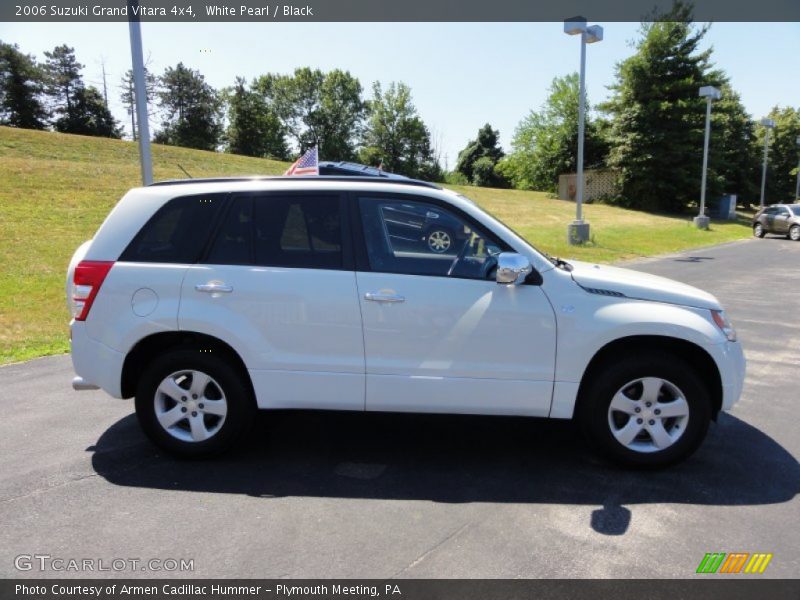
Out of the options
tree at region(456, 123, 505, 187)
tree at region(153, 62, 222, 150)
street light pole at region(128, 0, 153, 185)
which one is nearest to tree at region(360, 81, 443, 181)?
tree at region(456, 123, 505, 187)

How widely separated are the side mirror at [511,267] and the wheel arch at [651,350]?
74 cm

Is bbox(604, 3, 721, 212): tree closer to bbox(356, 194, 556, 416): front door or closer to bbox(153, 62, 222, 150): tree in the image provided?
bbox(356, 194, 556, 416): front door

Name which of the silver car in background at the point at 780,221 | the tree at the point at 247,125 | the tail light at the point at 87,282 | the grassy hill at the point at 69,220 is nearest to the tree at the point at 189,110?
the tree at the point at 247,125

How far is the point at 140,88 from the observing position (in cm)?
809

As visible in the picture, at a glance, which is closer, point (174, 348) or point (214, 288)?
point (214, 288)

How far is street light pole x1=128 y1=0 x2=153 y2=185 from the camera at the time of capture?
7637 millimetres

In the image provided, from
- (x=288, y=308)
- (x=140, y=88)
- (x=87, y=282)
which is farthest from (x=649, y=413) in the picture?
(x=140, y=88)

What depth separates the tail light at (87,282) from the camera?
392 cm

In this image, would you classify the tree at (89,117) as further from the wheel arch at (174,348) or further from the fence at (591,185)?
the wheel arch at (174,348)

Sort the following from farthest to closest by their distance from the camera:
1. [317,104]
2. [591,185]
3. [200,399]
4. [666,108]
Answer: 1. [317,104]
2. [591,185]
3. [666,108]
4. [200,399]

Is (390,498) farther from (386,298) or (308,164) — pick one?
(308,164)

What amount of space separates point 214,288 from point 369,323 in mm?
1067

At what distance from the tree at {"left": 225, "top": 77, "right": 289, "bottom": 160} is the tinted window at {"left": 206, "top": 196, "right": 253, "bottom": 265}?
71884 mm
